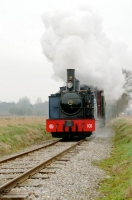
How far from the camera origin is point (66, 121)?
15.5 metres

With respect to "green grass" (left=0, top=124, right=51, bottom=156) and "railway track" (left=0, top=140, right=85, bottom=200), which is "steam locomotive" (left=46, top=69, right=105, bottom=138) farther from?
"railway track" (left=0, top=140, right=85, bottom=200)

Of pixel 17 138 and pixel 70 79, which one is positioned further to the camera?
pixel 70 79

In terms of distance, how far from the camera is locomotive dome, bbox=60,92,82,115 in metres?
15.5

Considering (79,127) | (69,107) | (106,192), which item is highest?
(69,107)

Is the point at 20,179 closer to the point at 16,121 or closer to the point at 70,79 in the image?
the point at 70,79

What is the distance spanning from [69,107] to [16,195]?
10.4m

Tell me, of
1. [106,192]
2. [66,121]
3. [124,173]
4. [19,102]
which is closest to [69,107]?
[66,121]

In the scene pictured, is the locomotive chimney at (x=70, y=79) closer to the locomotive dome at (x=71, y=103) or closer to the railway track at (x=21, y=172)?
the locomotive dome at (x=71, y=103)

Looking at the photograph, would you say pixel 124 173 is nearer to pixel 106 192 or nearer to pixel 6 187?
pixel 106 192

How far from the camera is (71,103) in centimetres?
1549

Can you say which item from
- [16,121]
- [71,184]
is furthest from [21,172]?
[16,121]

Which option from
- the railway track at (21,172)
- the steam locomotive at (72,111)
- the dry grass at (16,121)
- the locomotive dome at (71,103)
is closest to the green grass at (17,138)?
the steam locomotive at (72,111)

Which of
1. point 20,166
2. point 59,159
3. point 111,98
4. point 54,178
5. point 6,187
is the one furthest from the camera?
point 111,98

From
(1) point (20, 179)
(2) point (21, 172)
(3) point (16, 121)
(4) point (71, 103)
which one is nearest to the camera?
(1) point (20, 179)
